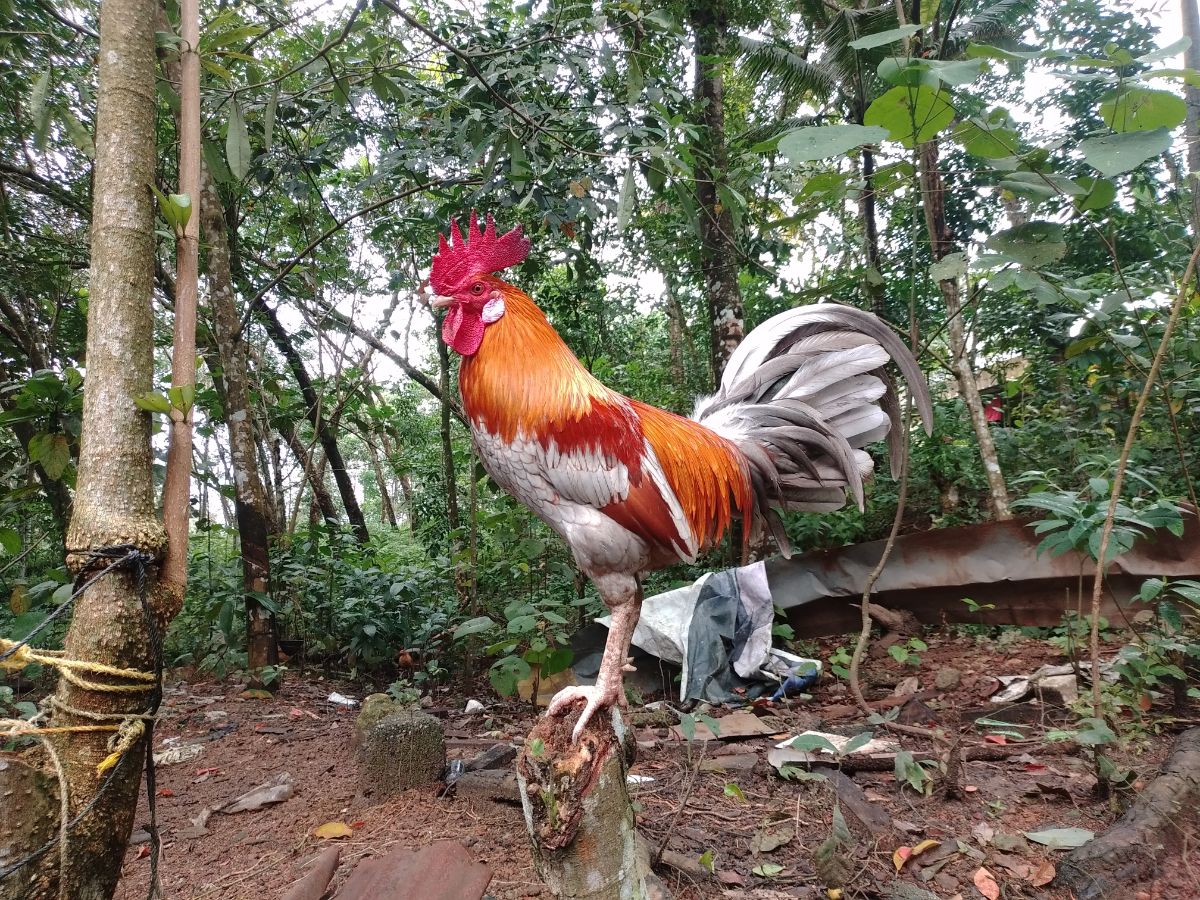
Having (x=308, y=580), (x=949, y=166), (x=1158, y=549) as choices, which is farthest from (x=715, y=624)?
(x=949, y=166)

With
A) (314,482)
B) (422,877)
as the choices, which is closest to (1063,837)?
(422,877)

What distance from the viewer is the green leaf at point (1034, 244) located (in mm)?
1896

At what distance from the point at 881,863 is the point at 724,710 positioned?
6.27 feet

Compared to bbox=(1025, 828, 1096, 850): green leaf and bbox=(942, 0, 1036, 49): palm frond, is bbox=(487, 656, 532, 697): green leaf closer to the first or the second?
bbox=(1025, 828, 1096, 850): green leaf

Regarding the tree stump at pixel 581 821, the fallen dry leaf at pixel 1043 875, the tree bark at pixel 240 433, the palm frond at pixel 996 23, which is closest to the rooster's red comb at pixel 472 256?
the tree stump at pixel 581 821

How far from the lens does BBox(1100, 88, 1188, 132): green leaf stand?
1.63 m

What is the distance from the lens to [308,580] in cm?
535

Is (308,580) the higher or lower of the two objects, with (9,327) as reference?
lower

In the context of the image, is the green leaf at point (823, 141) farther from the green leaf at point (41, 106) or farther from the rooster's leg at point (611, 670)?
the green leaf at point (41, 106)

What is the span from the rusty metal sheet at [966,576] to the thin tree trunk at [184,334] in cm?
462

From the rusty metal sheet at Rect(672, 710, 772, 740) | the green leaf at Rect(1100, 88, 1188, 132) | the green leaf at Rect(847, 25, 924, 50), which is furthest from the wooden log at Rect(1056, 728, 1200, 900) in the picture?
the green leaf at Rect(847, 25, 924, 50)

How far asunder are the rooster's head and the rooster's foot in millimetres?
1233

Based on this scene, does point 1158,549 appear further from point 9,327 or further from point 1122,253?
point 9,327

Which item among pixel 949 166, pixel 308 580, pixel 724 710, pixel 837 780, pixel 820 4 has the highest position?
pixel 820 4
